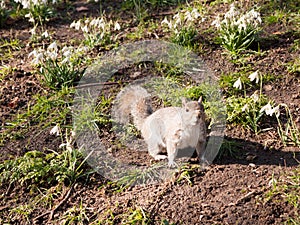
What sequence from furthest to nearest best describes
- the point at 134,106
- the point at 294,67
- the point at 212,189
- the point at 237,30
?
the point at 237,30
the point at 294,67
the point at 134,106
the point at 212,189

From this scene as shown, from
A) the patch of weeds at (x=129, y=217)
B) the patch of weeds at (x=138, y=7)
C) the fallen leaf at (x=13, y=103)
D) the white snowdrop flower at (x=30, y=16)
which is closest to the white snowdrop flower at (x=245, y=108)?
the patch of weeds at (x=129, y=217)

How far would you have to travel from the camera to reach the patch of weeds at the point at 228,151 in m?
4.39

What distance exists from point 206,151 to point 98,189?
899 mm

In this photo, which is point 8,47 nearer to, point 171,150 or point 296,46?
point 171,150

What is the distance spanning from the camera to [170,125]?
4223 mm

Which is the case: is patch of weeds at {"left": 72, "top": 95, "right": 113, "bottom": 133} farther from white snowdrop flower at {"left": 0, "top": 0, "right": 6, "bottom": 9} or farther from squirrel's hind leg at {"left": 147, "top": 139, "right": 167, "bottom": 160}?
white snowdrop flower at {"left": 0, "top": 0, "right": 6, "bottom": 9}

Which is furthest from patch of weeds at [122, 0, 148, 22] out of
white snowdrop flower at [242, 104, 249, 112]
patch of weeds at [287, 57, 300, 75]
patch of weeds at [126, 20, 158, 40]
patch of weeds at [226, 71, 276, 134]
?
white snowdrop flower at [242, 104, 249, 112]

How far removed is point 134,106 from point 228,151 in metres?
0.93

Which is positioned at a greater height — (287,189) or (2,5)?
(2,5)

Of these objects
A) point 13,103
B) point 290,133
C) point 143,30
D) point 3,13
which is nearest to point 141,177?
point 290,133

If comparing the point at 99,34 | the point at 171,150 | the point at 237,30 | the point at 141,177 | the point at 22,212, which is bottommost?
the point at 22,212

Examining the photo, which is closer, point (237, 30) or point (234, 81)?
point (234, 81)

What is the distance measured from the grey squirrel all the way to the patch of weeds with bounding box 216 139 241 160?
7.2 inches

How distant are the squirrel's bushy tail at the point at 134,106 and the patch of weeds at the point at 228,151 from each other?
716mm
